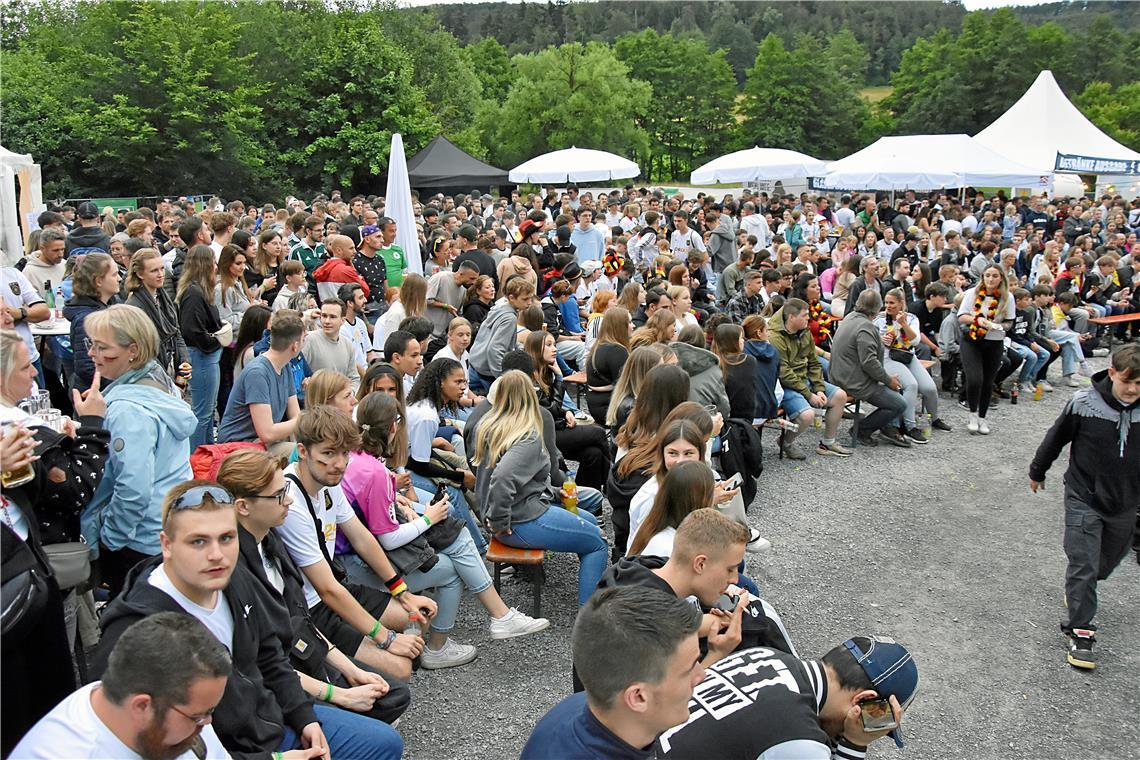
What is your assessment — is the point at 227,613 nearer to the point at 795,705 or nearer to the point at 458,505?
the point at 795,705

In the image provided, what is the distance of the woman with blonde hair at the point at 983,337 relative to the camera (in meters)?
9.23

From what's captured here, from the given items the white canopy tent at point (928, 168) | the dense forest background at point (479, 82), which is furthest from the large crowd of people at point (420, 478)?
the dense forest background at point (479, 82)

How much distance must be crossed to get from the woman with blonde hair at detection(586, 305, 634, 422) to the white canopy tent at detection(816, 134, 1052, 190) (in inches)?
409

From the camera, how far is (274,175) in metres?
32.0

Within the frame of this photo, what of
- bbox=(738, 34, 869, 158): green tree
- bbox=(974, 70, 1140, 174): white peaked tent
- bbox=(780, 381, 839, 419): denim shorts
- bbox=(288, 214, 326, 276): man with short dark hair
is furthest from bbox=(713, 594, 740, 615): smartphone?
bbox=(738, 34, 869, 158): green tree

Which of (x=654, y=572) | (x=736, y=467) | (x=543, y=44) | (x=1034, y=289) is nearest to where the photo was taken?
(x=654, y=572)

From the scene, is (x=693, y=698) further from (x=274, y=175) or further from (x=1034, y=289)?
(x=274, y=175)

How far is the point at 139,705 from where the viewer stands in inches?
82.0

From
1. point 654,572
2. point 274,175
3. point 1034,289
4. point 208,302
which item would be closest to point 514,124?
point 274,175

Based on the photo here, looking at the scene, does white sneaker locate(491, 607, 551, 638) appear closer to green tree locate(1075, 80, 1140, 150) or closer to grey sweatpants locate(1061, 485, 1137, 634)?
grey sweatpants locate(1061, 485, 1137, 634)

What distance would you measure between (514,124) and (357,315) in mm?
46038

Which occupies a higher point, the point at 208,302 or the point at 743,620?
the point at 208,302

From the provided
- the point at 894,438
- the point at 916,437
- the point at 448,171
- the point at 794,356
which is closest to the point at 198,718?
the point at 794,356

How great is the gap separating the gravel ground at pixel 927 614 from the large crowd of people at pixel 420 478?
25 centimetres
